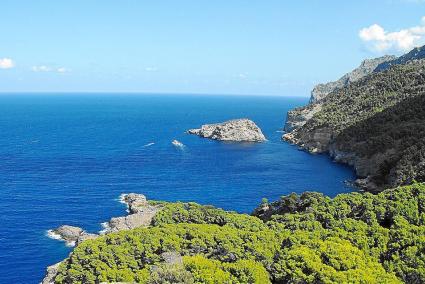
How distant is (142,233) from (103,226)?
4048cm

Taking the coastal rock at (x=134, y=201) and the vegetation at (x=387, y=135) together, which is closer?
the coastal rock at (x=134, y=201)

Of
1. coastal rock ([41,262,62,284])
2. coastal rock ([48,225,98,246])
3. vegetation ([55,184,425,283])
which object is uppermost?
vegetation ([55,184,425,283])

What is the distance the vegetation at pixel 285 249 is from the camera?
42.2 meters

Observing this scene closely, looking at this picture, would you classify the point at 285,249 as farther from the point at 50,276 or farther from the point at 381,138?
the point at 381,138

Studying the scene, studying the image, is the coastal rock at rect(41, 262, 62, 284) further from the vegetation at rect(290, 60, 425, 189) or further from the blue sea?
the vegetation at rect(290, 60, 425, 189)

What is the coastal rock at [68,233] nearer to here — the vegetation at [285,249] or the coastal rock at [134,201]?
the coastal rock at [134,201]

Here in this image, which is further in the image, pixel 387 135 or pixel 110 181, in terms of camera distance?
pixel 387 135

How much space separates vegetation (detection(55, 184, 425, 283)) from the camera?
42156 millimetres

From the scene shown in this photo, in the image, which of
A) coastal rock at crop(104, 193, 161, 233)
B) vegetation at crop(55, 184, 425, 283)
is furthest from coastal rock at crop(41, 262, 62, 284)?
coastal rock at crop(104, 193, 161, 233)

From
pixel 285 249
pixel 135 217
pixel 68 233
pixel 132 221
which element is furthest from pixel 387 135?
pixel 285 249

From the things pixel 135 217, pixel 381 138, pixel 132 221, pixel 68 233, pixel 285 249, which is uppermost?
pixel 381 138

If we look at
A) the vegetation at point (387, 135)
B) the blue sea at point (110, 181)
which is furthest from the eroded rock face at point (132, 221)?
the vegetation at point (387, 135)

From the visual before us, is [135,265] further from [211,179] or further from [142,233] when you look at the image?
[211,179]

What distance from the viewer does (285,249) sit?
47000 millimetres
